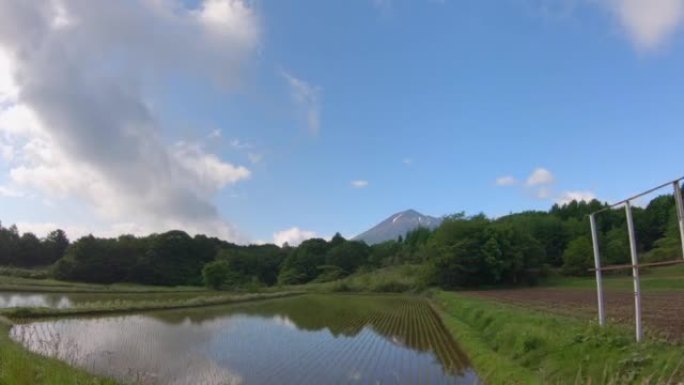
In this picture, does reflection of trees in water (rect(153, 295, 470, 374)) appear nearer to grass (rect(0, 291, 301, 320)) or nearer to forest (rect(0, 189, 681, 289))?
grass (rect(0, 291, 301, 320))

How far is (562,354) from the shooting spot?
424 inches

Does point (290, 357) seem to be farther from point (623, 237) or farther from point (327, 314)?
point (623, 237)

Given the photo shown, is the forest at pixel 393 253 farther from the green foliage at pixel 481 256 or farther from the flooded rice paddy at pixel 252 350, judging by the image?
the flooded rice paddy at pixel 252 350

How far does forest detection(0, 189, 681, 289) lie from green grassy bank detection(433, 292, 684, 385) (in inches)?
1372

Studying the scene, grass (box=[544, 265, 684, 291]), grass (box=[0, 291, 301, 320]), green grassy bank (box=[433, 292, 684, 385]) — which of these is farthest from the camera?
grass (box=[544, 265, 684, 291])

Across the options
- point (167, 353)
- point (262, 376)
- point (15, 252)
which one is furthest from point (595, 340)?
point (15, 252)

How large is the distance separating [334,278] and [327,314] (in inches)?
2214

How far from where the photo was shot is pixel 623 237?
6806 cm

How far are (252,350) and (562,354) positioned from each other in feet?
31.4

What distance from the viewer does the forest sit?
2404 inches

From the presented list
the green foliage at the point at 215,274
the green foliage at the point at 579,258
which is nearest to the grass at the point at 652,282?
the green foliage at the point at 579,258

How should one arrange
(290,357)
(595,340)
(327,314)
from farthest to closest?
(327,314) → (290,357) → (595,340)

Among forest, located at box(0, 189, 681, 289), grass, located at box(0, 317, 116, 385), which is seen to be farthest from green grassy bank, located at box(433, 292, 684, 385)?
forest, located at box(0, 189, 681, 289)

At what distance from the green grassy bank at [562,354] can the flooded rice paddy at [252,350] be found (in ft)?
2.75
